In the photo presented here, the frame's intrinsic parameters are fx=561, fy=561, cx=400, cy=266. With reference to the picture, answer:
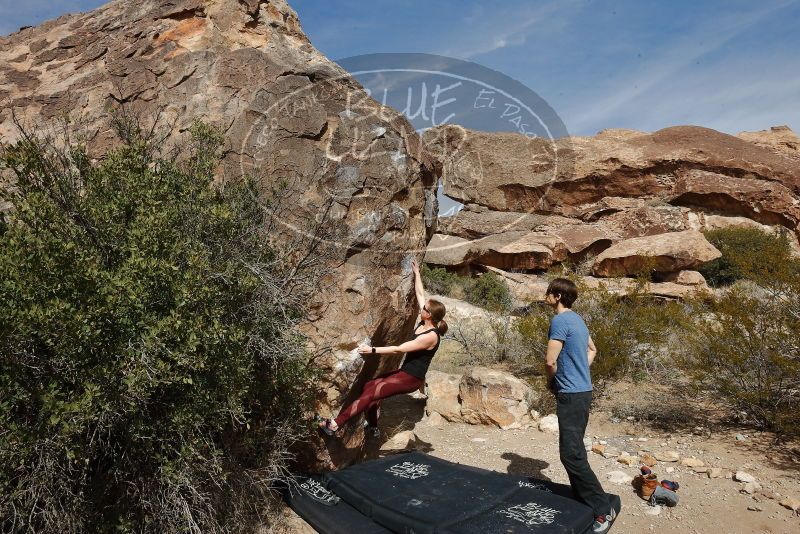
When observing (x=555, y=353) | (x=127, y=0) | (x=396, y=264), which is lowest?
(x=555, y=353)

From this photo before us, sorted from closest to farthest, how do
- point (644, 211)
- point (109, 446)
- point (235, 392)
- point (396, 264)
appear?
point (109, 446)
point (235, 392)
point (396, 264)
point (644, 211)

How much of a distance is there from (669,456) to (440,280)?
9.73 metres

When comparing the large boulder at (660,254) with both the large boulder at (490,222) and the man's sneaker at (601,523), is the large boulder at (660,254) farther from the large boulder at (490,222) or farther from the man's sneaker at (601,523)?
the man's sneaker at (601,523)

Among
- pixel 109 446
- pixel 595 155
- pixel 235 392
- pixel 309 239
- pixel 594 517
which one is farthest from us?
pixel 595 155

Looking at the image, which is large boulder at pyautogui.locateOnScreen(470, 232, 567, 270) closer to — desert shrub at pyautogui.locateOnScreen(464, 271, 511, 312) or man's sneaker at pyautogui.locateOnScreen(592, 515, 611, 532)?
desert shrub at pyautogui.locateOnScreen(464, 271, 511, 312)

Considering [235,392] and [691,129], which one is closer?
[235,392]

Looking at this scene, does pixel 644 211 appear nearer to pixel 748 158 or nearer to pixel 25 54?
pixel 748 158

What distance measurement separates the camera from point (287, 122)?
4.18 meters

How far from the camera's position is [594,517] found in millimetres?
3305

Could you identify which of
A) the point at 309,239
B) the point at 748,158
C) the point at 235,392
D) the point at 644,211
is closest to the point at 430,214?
the point at 309,239

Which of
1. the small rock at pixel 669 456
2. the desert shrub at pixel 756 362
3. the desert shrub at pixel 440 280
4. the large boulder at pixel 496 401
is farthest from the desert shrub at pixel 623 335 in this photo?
the desert shrub at pixel 440 280

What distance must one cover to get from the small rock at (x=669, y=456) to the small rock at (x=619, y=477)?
0.43 meters

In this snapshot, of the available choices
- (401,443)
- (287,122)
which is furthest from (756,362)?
(287,122)

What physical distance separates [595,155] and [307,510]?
18.3 m
